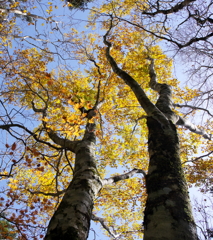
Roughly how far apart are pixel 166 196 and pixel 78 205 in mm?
1112

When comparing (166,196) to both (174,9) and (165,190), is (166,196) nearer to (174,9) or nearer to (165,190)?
(165,190)

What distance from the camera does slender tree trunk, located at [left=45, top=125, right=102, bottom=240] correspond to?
1839 millimetres

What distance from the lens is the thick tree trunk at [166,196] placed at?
60.4 inches

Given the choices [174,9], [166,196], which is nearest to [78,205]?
[166,196]

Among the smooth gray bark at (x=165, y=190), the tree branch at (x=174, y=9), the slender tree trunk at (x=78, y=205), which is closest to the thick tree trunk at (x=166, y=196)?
the smooth gray bark at (x=165, y=190)

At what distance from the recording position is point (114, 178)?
3.93 m

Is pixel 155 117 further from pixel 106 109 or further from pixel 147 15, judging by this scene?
pixel 106 109

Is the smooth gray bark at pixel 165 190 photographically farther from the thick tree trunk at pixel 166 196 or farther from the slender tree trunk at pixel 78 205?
the slender tree trunk at pixel 78 205

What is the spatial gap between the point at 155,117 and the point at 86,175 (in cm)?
156

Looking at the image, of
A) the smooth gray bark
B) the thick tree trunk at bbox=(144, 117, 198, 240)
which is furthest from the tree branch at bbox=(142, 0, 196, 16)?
the thick tree trunk at bbox=(144, 117, 198, 240)

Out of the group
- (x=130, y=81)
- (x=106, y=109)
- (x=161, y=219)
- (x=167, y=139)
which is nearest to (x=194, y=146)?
(x=106, y=109)

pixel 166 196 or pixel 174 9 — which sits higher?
pixel 174 9

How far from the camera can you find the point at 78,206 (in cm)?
221

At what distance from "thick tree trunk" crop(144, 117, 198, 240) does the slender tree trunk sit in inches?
30.1
